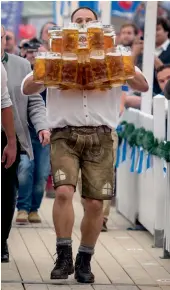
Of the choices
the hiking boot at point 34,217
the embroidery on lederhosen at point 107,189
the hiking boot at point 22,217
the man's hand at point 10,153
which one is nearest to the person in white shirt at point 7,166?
the man's hand at point 10,153

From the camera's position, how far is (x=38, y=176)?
1185cm

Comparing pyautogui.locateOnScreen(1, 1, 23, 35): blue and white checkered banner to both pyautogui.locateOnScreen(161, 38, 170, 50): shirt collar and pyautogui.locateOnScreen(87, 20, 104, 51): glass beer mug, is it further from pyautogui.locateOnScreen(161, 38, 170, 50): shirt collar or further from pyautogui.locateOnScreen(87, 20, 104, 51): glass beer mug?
pyautogui.locateOnScreen(87, 20, 104, 51): glass beer mug

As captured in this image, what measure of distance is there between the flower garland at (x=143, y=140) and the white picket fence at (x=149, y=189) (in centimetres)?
7

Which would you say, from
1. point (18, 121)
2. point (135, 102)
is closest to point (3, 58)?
point (18, 121)

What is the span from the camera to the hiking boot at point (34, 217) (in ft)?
38.4

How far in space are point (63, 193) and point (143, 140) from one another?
2612 mm

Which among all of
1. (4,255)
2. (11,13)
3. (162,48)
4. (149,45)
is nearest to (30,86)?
(4,255)

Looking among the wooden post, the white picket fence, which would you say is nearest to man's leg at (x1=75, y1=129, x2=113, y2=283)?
the white picket fence

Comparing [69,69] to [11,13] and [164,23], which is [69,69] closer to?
[164,23]

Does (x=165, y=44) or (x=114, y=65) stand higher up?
(x=114, y=65)

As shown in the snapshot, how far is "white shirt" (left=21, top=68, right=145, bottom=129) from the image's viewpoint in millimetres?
7895

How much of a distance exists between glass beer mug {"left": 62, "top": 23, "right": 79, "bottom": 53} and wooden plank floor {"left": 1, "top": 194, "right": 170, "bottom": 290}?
5.62 ft

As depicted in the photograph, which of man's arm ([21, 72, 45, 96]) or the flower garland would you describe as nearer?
man's arm ([21, 72, 45, 96])

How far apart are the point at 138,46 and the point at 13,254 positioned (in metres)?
5.55
